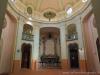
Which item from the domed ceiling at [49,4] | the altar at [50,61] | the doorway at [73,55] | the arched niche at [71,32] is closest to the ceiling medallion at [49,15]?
the domed ceiling at [49,4]

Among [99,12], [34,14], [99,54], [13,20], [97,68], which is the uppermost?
[34,14]

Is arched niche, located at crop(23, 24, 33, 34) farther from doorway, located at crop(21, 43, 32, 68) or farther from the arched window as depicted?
doorway, located at crop(21, 43, 32, 68)

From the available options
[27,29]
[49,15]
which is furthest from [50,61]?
[49,15]

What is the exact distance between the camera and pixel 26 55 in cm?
1515

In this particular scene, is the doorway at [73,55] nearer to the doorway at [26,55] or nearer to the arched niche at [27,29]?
the doorway at [26,55]

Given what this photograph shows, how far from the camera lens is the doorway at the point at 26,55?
48.2ft

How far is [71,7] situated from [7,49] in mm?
10159

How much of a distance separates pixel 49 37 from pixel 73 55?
531cm

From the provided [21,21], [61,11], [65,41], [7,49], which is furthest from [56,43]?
[7,49]

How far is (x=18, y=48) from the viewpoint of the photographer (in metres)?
13.4

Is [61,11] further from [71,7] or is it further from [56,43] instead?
[56,43]

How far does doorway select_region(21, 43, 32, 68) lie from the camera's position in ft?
48.2

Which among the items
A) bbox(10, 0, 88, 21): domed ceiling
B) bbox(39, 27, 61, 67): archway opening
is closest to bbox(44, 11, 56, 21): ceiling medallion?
bbox(10, 0, 88, 21): domed ceiling

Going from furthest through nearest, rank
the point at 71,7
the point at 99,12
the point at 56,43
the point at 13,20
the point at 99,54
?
the point at 56,43
the point at 71,7
the point at 13,20
the point at 99,54
the point at 99,12
